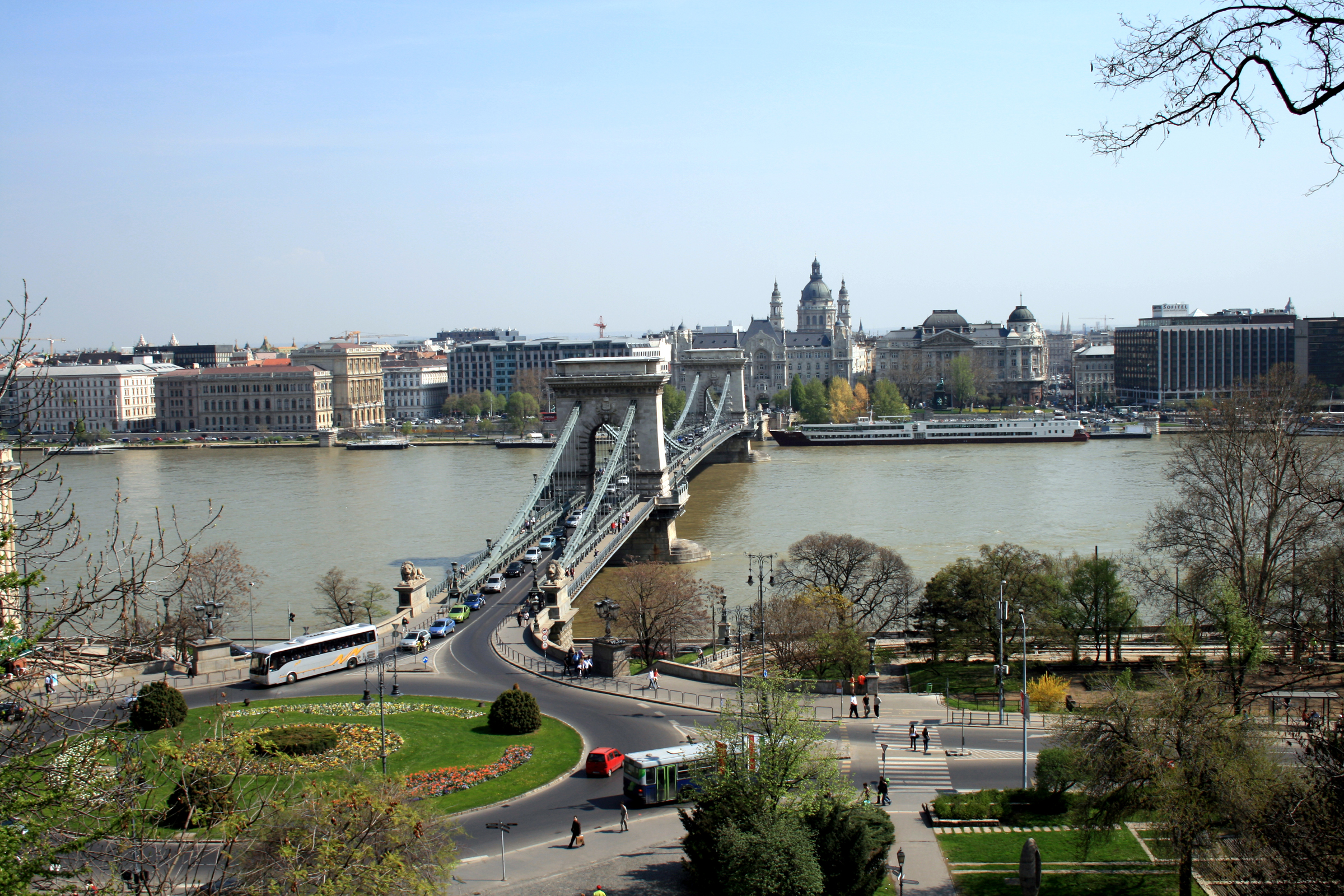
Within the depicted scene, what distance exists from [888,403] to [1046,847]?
8580 cm

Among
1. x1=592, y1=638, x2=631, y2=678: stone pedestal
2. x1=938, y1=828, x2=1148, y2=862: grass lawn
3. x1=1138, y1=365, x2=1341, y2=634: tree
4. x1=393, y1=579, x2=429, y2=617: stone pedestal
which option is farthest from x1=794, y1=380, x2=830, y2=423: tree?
x1=938, y1=828, x2=1148, y2=862: grass lawn

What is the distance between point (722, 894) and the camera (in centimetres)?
1219

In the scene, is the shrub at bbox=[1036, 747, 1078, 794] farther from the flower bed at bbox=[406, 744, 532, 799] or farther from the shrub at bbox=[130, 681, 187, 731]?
the shrub at bbox=[130, 681, 187, 731]

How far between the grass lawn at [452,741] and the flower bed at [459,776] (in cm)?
11

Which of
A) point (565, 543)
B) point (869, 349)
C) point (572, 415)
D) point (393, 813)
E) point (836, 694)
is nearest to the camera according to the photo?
point (393, 813)

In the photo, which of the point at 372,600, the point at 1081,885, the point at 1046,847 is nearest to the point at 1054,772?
the point at 1046,847

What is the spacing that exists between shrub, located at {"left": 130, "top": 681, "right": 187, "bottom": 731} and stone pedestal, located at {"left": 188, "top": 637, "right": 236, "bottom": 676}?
3.49m

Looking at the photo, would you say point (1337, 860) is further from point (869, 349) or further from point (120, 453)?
point (869, 349)

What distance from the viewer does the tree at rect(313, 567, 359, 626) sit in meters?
29.6

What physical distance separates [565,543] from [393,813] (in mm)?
25085

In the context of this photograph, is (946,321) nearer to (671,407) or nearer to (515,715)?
(671,407)

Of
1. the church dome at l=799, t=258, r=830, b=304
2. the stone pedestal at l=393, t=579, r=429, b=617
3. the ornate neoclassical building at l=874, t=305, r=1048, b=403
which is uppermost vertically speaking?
the church dome at l=799, t=258, r=830, b=304

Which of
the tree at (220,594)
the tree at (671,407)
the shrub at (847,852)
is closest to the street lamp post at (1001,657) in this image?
the shrub at (847,852)

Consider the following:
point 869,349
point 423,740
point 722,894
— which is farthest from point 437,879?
point 869,349
